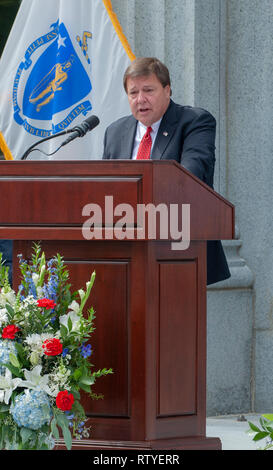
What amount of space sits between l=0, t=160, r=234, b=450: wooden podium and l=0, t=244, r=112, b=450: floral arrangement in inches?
9.4

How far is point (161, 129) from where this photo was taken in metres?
4.26

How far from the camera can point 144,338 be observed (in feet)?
11.7

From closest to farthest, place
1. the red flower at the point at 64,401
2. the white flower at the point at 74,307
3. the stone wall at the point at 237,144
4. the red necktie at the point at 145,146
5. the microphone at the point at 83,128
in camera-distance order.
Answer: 1. the red flower at the point at 64,401
2. the white flower at the point at 74,307
3. the microphone at the point at 83,128
4. the red necktie at the point at 145,146
5. the stone wall at the point at 237,144

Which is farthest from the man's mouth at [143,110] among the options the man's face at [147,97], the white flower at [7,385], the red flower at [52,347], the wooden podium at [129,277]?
the white flower at [7,385]

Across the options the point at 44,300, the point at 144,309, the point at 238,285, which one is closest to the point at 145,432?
the point at 144,309

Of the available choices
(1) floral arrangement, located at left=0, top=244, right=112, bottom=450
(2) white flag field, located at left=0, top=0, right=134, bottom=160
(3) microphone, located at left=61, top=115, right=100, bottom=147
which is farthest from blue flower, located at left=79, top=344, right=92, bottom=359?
(2) white flag field, located at left=0, top=0, right=134, bottom=160

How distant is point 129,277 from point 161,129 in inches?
36.0

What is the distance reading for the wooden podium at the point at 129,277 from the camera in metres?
3.56

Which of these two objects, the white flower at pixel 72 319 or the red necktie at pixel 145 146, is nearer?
the white flower at pixel 72 319

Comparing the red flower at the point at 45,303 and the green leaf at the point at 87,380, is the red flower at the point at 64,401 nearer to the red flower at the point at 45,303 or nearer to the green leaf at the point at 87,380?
the green leaf at the point at 87,380

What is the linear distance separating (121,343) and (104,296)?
0.64 ft

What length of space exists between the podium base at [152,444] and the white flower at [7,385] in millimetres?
518

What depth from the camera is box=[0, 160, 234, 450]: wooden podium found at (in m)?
3.56

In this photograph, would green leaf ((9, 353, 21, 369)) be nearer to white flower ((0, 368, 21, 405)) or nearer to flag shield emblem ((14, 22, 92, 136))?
white flower ((0, 368, 21, 405))
